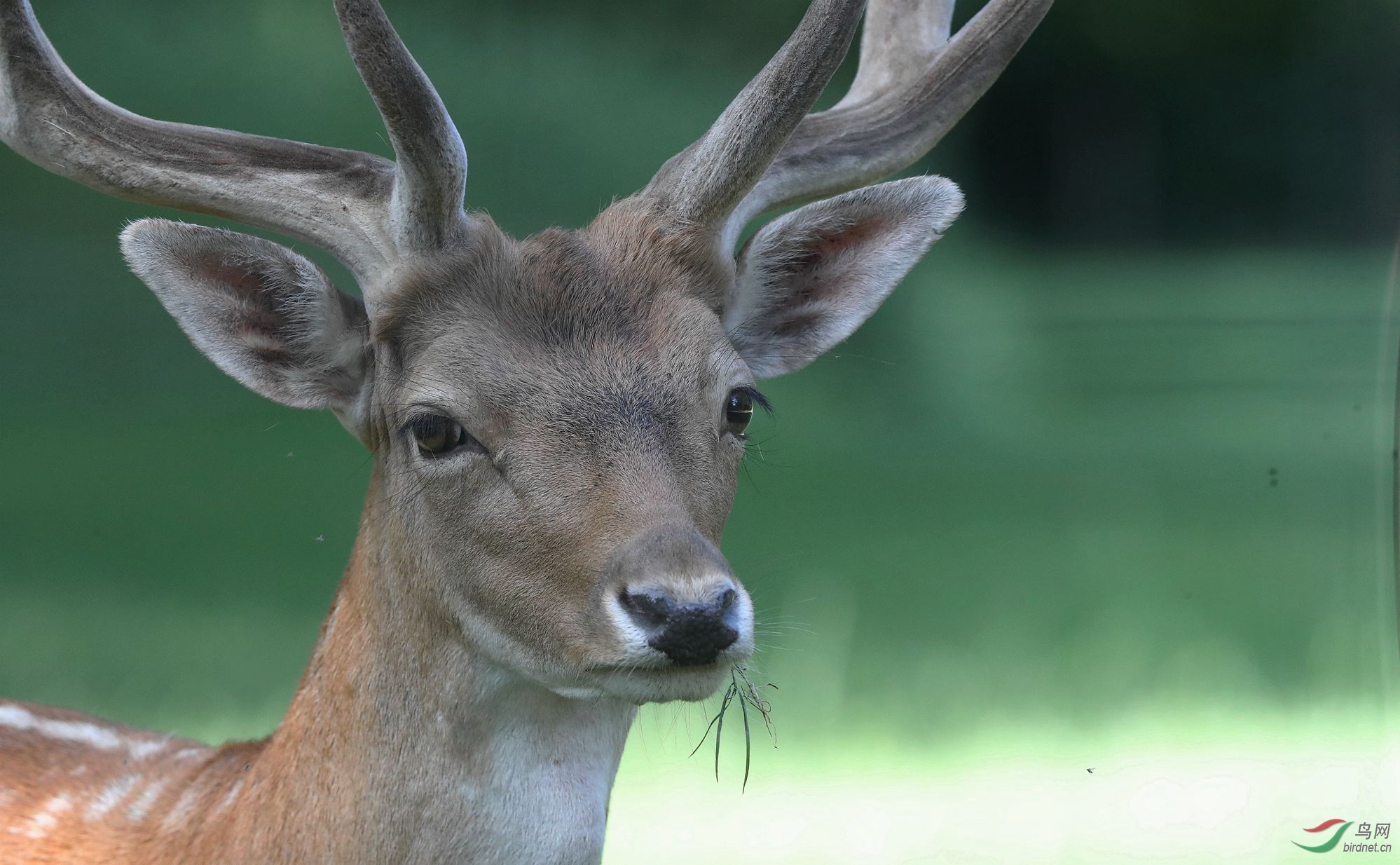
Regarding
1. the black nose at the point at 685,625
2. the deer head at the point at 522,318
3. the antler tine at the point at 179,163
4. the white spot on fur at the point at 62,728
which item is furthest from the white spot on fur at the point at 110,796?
the black nose at the point at 685,625

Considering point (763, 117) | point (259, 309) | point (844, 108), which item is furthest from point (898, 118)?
point (259, 309)

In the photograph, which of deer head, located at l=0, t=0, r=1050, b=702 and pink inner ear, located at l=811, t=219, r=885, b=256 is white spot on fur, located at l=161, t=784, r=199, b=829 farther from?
pink inner ear, located at l=811, t=219, r=885, b=256

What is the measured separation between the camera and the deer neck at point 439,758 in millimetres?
2467

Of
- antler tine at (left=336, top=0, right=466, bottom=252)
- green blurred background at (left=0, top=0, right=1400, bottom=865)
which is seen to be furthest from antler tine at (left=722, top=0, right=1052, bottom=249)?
green blurred background at (left=0, top=0, right=1400, bottom=865)

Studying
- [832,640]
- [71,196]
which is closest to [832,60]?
[832,640]

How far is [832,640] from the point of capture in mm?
5238

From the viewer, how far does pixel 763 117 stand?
2.66 meters

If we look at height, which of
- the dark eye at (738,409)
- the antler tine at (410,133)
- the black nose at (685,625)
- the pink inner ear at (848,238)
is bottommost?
the black nose at (685,625)

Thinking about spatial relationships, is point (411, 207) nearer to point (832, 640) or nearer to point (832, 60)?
point (832, 60)

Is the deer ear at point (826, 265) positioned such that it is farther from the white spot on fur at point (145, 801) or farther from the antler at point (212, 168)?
the white spot on fur at point (145, 801)

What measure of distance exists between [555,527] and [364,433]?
658 millimetres

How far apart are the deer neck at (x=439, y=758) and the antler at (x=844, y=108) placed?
0.96 metres

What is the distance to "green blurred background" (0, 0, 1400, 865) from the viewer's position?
16.3 feet

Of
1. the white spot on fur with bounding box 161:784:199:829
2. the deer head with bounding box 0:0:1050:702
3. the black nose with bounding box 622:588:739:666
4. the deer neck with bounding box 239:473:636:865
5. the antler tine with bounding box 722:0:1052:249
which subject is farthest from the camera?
the antler tine with bounding box 722:0:1052:249
